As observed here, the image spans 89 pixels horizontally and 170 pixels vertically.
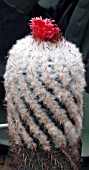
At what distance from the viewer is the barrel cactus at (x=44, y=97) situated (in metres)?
2.42

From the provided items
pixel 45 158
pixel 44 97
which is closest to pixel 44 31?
pixel 44 97

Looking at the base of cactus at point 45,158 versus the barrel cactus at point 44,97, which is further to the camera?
the base of cactus at point 45,158

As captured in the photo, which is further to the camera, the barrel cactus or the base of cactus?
the base of cactus

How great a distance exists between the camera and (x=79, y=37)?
13.0 feet

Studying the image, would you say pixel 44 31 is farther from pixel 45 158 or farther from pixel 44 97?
pixel 45 158

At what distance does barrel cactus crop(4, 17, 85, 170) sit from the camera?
2.42 meters

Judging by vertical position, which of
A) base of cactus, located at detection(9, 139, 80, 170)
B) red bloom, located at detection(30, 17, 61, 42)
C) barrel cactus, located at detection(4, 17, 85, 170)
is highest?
red bloom, located at detection(30, 17, 61, 42)

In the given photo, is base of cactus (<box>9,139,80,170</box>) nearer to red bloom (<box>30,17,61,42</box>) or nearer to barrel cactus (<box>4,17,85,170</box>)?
barrel cactus (<box>4,17,85,170</box>)

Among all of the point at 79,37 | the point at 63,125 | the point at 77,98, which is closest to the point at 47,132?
the point at 63,125

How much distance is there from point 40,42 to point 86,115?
133cm

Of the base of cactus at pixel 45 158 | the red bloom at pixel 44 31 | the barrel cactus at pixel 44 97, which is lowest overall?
the base of cactus at pixel 45 158

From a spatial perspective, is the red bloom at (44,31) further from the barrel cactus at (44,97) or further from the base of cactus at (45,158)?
the base of cactus at (45,158)

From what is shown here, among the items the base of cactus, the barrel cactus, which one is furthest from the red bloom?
the base of cactus

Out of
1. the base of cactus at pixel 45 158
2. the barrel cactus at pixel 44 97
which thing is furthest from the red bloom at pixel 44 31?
the base of cactus at pixel 45 158
